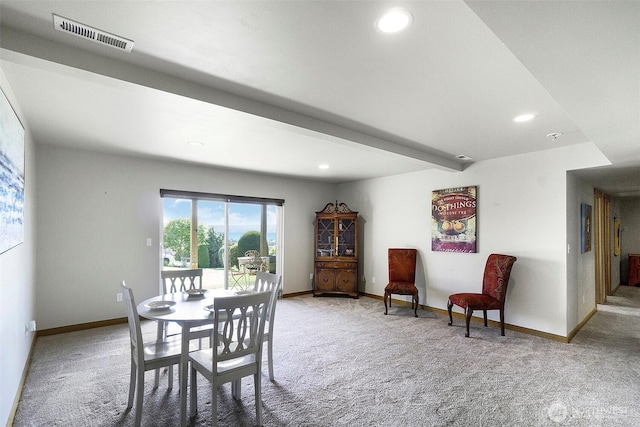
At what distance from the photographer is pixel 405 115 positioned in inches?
111

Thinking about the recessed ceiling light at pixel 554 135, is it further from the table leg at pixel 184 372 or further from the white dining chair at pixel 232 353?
the table leg at pixel 184 372

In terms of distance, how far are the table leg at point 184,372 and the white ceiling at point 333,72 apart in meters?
1.64

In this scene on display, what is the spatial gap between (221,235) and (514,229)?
4.57 metres

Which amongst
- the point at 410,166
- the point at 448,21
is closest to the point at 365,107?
the point at 448,21

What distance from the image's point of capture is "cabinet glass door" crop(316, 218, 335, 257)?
6.44 meters

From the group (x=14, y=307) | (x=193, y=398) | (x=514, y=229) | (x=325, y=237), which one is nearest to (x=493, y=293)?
(x=514, y=229)

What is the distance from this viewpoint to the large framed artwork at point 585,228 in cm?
441

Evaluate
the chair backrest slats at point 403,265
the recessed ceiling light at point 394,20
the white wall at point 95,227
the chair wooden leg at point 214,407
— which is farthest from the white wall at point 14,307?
the chair backrest slats at point 403,265

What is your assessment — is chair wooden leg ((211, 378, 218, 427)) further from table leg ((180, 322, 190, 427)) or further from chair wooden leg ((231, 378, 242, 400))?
chair wooden leg ((231, 378, 242, 400))

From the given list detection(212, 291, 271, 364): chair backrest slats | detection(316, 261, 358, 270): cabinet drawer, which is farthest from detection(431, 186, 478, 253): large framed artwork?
detection(212, 291, 271, 364): chair backrest slats

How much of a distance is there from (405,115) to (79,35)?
7.66ft

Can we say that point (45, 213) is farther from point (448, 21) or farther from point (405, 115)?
point (448, 21)

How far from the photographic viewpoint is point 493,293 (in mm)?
4113

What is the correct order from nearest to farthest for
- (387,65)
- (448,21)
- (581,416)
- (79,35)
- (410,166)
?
(448,21)
(79,35)
(387,65)
(581,416)
(410,166)
